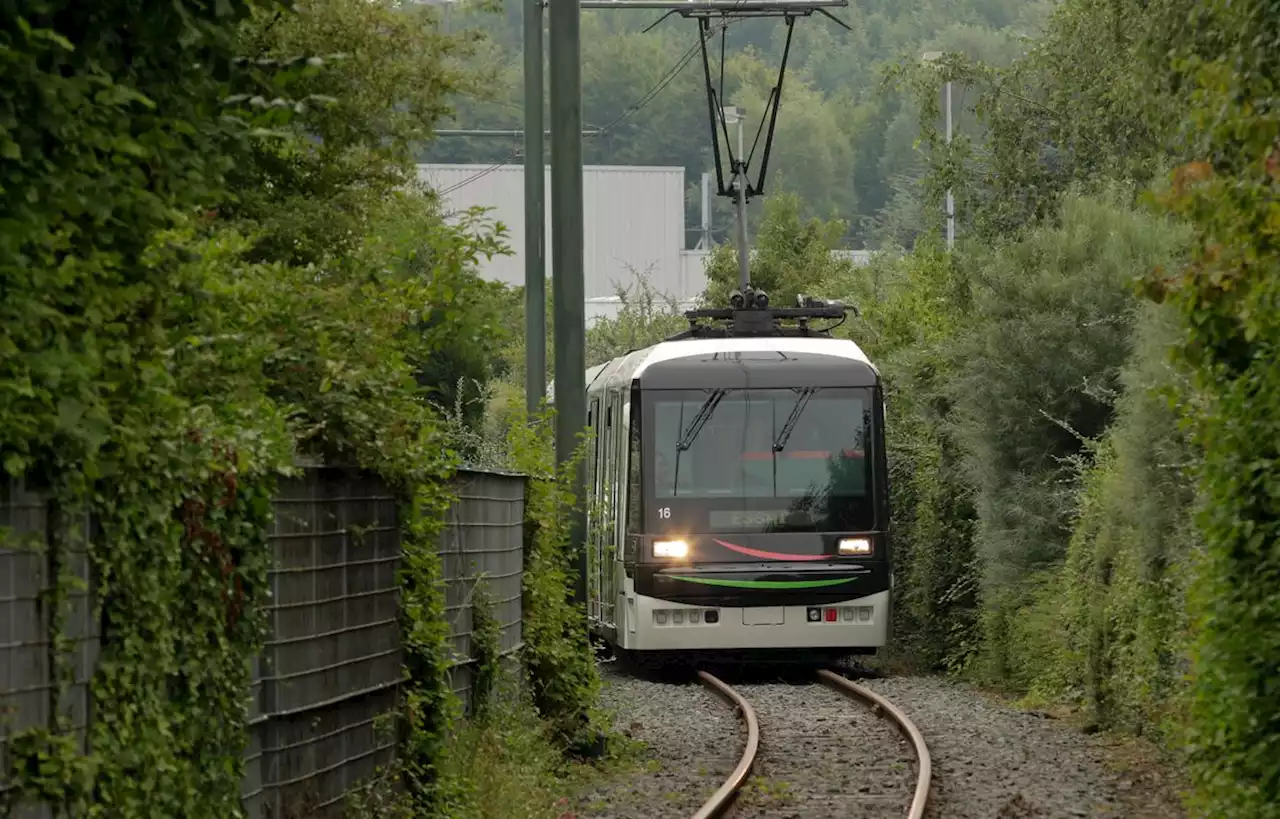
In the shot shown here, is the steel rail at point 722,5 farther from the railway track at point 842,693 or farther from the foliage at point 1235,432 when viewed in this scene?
the foliage at point 1235,432

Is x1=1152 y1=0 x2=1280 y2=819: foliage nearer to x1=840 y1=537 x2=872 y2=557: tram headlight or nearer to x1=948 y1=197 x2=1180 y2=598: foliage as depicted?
x1=948 y1=197 x2=1180 y2=598: foliage

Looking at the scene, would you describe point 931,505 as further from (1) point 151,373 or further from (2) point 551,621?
(1) point 151,373

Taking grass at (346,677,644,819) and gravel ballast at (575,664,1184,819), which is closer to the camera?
grass at (346,677,644,819)

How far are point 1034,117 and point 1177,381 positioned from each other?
15702mm

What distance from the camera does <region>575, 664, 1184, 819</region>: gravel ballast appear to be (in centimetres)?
1280

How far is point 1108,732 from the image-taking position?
1647 centimetres

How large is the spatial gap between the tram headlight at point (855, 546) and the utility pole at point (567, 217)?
6062mm

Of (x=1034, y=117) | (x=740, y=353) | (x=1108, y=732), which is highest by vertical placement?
(x=1034, y=117)

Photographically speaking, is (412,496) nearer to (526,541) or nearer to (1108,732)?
(526,541)

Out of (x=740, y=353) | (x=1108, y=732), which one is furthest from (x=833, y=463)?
(x=1108, y=732)

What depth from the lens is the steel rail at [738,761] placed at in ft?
40.9

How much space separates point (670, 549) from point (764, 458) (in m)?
1.34

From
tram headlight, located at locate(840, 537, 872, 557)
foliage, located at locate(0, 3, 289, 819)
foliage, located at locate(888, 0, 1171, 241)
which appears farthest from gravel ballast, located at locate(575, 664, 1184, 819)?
foliage, located at locate(888, 0, 1171, 241)

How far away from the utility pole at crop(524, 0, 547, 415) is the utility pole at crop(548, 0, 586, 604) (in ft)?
20.3
